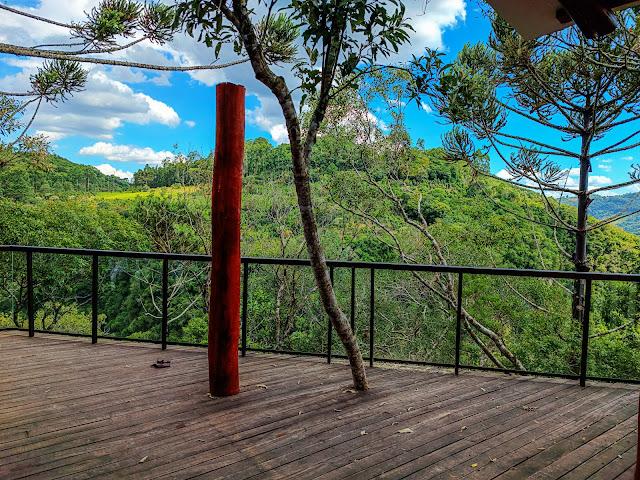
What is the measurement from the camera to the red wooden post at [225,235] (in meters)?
2.90

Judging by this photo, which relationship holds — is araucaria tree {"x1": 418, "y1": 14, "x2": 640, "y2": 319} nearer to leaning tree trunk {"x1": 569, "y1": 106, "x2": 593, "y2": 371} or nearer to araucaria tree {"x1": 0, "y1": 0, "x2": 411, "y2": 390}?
leaning tree trunk {"x1": 569, "y1": 106, "x2": 593, "y2": 371}

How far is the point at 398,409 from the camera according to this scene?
275cm

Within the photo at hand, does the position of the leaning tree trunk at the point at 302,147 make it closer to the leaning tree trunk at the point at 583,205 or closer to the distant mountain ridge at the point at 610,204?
the leaning tree trunk at the point at 583,205

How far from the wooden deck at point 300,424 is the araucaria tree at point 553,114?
516 centimetres

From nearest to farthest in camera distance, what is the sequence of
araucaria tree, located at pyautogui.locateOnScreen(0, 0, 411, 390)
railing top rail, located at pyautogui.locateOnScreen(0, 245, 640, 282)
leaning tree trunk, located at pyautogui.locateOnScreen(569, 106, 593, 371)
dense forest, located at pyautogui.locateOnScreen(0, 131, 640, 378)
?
araucaria tree, located at pyautogui.locateOnScreen(0, 0, 411, 390)
railing top rail, located at pyautogui.locateOnScreen(0, 245, 640, 282)
dense forest, located at pyautogui.locateOnScreen(0, 131, 640, 378)
leaning tree trunk, located at pyautogui.locateOnScreen(569, 106, 593, 371)

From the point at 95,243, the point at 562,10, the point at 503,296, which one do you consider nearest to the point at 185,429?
the point at 562,10

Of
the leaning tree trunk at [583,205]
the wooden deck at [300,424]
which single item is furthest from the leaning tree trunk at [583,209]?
the wooden deck at [300,424]

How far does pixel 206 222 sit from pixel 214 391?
9352mm

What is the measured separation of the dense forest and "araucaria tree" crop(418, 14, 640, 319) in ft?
3.30

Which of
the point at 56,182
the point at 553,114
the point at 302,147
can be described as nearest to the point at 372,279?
the point at 302,147

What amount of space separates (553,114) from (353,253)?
5.66 m

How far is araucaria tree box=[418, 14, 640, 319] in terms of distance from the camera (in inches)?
293

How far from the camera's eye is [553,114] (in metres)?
8.45

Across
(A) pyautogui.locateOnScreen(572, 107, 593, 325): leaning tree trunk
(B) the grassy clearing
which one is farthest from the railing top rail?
(B) the grassy clearing
